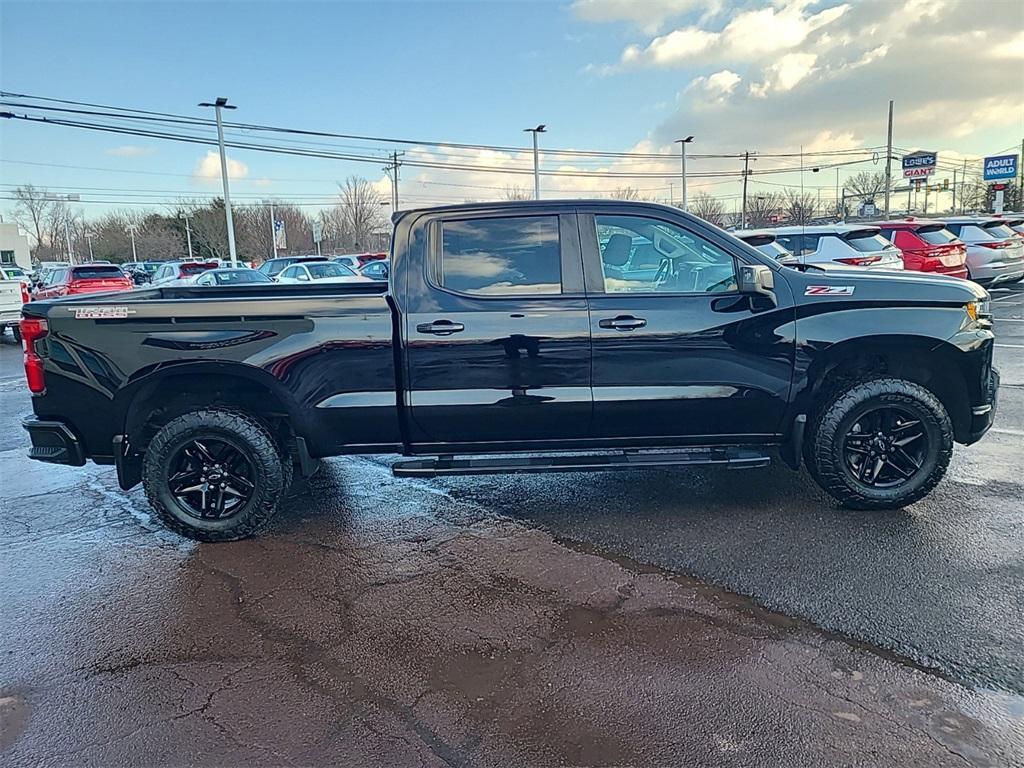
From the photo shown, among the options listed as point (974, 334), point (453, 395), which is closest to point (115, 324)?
point (453, 395)

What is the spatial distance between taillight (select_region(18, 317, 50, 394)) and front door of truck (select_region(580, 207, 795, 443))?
329 cm

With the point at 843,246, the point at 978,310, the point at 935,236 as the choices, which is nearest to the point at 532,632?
the point at 978,310

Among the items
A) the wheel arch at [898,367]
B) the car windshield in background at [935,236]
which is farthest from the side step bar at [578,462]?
the car windshield in background at [935,236]

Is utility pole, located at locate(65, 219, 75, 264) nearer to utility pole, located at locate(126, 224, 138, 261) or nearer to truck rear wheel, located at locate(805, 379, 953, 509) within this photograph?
utility pole, located at locate(126, 224, 138, 261)

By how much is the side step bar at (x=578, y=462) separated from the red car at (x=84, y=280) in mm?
16762

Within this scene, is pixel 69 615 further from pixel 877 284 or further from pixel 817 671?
pixel 877 284

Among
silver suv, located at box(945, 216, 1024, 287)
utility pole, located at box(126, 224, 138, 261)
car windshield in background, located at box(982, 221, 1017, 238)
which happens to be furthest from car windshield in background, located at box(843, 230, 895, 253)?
utility pole, located at box(126, 224, 138, 261)

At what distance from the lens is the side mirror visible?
4129 millimetres

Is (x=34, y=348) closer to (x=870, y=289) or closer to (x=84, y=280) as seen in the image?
(x=870, y=289)

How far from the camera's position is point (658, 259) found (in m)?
4.39

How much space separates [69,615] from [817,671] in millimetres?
3606

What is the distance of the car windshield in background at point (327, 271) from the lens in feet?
68.4

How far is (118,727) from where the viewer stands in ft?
8.84

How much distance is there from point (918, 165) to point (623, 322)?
50435mm
